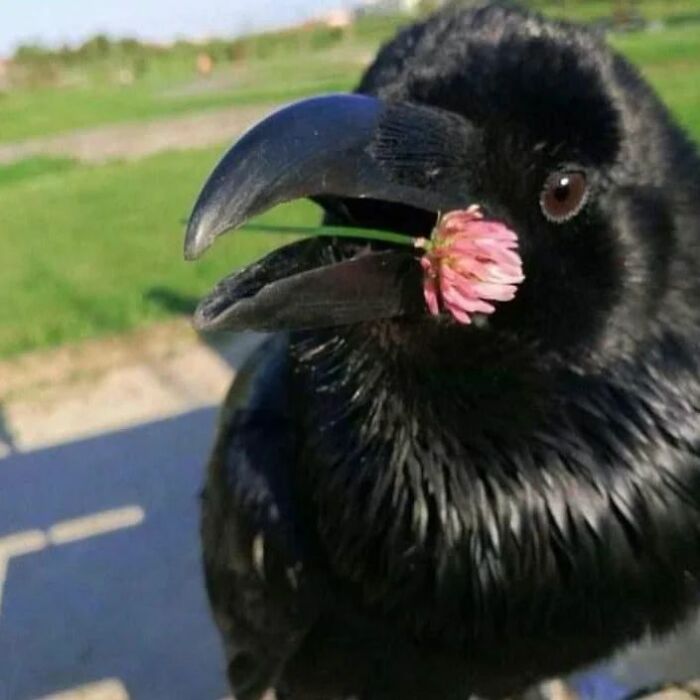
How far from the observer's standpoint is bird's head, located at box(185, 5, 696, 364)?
1284 mm

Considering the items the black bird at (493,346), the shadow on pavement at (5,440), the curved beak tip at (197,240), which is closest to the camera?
the curved beak tip at (197,240)

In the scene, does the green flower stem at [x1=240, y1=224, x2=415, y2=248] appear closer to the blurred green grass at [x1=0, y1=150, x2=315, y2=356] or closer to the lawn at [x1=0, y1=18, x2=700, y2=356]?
the lawn at [x1=0, y1=18, x2=700, y2=356]

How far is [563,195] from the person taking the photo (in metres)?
1.41

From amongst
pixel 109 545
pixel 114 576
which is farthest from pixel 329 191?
pixel 109 545

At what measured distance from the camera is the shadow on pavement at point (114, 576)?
111 inches

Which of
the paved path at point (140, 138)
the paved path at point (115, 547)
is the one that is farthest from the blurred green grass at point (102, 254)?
the paved path at point (140, 138)

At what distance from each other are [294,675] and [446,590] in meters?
0.51

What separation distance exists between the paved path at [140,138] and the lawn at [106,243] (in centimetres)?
122

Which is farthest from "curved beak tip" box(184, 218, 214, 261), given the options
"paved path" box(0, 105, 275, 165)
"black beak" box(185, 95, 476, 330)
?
"paved path" box(0, 105, 275, 165)

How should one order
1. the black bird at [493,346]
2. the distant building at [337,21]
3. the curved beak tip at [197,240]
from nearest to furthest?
the curved beak tip at [197,240] < the black bird at [493,346] < the distant building at [337,21]

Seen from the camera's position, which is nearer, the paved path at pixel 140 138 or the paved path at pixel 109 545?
the paved path at pixel 109 545

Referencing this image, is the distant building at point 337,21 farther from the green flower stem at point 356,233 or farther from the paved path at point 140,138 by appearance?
the green flower stem at point 356,233

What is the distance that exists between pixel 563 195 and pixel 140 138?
1637cm

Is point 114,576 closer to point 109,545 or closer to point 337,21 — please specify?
point 109,545
